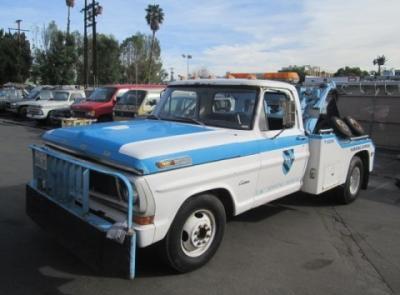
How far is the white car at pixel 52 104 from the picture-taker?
64.4ft

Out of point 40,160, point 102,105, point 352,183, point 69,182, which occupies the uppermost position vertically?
point 102,105

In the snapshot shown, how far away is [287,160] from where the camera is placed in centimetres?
541

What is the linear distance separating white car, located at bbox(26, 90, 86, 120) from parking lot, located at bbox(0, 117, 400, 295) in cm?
1346

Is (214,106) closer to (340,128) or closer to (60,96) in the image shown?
(340,128)

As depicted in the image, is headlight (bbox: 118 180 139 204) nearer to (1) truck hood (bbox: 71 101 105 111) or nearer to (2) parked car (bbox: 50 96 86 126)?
(1) truck hood (bbox: 71 101 105 111)

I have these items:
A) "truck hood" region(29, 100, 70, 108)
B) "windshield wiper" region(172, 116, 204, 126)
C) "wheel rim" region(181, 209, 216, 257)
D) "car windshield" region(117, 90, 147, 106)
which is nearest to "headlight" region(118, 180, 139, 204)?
"wheel rim" region(181, 209, 216, 257)

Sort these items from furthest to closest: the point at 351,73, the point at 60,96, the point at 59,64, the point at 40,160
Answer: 1. the point at 351,73
2. the point at 59,64
3. the point at 60,96
4. the point at 40,160

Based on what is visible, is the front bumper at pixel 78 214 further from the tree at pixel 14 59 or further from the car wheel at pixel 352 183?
the tree at pixel 14 59

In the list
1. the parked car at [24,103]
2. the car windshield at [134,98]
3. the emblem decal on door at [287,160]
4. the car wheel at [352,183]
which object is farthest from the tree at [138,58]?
the emblem decal on door at [287,160]

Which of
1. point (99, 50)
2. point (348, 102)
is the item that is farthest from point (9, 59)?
point (348, 102)

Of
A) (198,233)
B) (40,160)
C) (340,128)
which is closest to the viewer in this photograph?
(198,233)

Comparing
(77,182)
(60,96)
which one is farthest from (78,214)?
(60,96)

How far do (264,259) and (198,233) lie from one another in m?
0.94

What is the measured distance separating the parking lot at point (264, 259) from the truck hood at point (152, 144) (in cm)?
108
